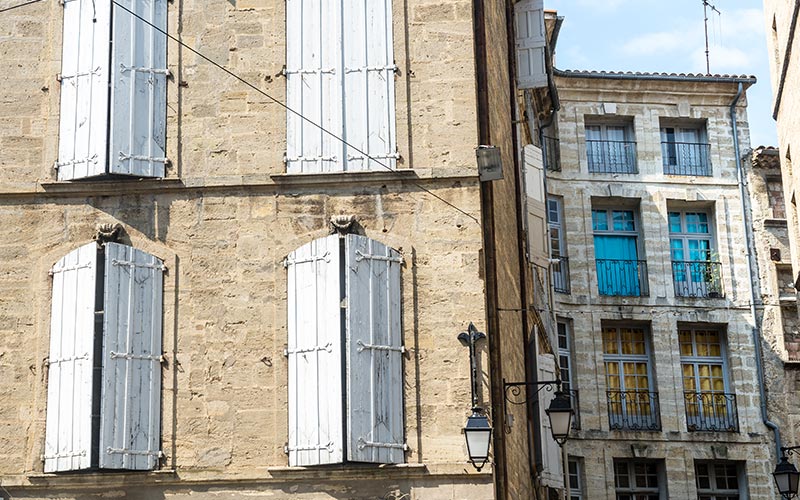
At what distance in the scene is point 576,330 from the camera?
26656 millimetres

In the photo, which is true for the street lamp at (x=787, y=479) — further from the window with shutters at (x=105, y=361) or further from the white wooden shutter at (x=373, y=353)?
the window with shutters at (x=105, y=361)

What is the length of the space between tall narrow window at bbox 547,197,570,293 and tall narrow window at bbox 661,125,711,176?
2342 millimetres

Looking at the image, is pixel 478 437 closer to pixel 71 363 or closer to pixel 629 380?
pixel 71 363

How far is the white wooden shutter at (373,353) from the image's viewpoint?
13281 millimetres

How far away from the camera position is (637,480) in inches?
1040

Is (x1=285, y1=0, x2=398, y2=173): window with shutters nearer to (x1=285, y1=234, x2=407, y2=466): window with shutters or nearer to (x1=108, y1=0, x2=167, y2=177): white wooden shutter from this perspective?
(x1=285, y1=234, x2=407, y2=466): window with shutters

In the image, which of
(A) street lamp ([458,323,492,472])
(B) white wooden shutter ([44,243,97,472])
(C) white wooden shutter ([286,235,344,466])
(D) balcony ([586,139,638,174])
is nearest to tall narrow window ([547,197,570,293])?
(D) balcony ([586,139,638,174])

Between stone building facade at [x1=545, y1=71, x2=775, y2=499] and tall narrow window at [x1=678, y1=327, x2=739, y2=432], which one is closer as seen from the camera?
stone building facade at [x1=545, y1=71, x2=775, y2=499]

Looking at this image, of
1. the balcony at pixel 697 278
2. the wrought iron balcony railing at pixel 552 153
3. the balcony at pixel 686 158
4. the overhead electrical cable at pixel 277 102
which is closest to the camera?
the overhead electrical cable at pixel 277 102

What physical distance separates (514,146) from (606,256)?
10135mm

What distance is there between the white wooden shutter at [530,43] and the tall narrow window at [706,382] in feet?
32.2

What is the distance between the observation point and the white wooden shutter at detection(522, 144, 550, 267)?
18125mm

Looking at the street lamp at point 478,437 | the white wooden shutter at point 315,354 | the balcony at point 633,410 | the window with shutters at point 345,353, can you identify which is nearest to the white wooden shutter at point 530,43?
the window with shutters at point 345,353

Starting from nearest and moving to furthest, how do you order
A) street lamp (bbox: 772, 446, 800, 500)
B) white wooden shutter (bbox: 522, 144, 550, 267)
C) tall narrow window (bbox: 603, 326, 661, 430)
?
white wooden shutter (bbox: 522, 144, 550, 267), street lamp (bbox: 772, 446, 800, 500), tall narrow window (bbox: 603, 326, 661, 430)
